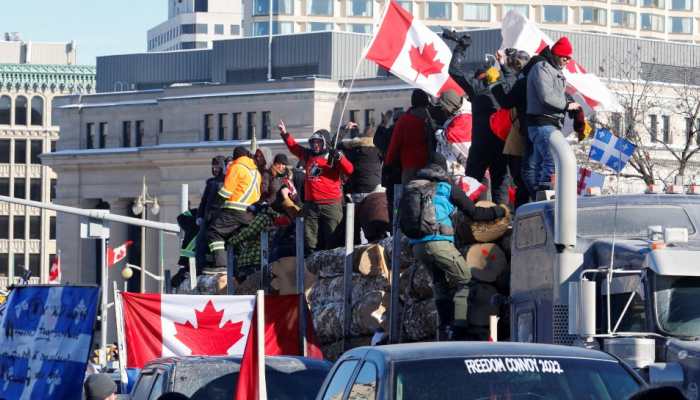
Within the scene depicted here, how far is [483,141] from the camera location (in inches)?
682

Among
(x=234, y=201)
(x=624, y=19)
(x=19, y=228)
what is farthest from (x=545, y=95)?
(x=624, y=19)

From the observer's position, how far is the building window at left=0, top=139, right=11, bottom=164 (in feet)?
502

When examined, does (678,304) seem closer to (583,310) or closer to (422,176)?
(583,310)

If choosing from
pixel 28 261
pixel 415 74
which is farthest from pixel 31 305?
pixel 28 261

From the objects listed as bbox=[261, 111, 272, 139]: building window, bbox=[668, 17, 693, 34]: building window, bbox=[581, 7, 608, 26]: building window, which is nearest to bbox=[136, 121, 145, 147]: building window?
bbox=[261, 111, 272, 139]: building window

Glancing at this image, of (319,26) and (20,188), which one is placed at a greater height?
(319,26)

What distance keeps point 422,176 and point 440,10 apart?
160890 mm

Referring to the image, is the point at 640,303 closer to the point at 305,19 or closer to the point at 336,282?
the point at 336,282

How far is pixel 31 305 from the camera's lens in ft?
56.1

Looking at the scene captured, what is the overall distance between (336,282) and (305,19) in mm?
156655

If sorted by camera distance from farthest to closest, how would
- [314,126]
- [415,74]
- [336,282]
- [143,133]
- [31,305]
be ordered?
1. [143,133]
2. [314,126]
3. [415,74]
4. [336,282]
5. [31,305]

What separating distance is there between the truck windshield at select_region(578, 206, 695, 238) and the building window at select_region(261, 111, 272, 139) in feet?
336

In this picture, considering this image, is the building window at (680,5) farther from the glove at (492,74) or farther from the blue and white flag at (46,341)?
the blue and white flag at (46,341)

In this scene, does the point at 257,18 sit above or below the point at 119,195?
above
